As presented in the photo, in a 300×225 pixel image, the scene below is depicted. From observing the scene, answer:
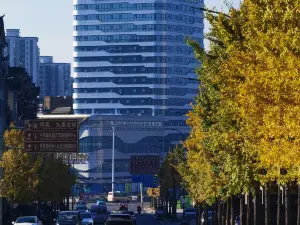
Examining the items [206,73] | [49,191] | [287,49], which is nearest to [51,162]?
[49,191]

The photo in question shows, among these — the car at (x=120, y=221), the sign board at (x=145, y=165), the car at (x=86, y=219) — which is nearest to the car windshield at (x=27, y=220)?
the car at (x=86, y=219)

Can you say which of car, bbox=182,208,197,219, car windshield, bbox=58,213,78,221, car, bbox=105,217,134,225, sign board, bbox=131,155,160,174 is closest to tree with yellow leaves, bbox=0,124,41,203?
car, bbox=182,208,197,219

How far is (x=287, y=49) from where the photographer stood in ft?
101

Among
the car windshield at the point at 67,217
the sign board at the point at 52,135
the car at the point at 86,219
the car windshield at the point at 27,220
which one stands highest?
the sign board at the point at 52,135

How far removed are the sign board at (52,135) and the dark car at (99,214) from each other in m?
28.7

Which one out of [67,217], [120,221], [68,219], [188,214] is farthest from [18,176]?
[120,221]

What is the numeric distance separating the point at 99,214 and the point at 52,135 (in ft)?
130

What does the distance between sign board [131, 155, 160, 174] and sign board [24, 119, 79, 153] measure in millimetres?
114537

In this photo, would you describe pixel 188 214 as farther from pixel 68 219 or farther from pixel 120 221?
pixel 120 221

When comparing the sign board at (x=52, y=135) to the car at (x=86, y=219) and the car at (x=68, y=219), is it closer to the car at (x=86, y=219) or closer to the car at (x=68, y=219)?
the car at (x=68, y=219)

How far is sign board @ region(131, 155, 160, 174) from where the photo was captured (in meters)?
191

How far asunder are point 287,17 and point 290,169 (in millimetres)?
10004

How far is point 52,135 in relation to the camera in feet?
247

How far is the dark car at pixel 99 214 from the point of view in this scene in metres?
105
